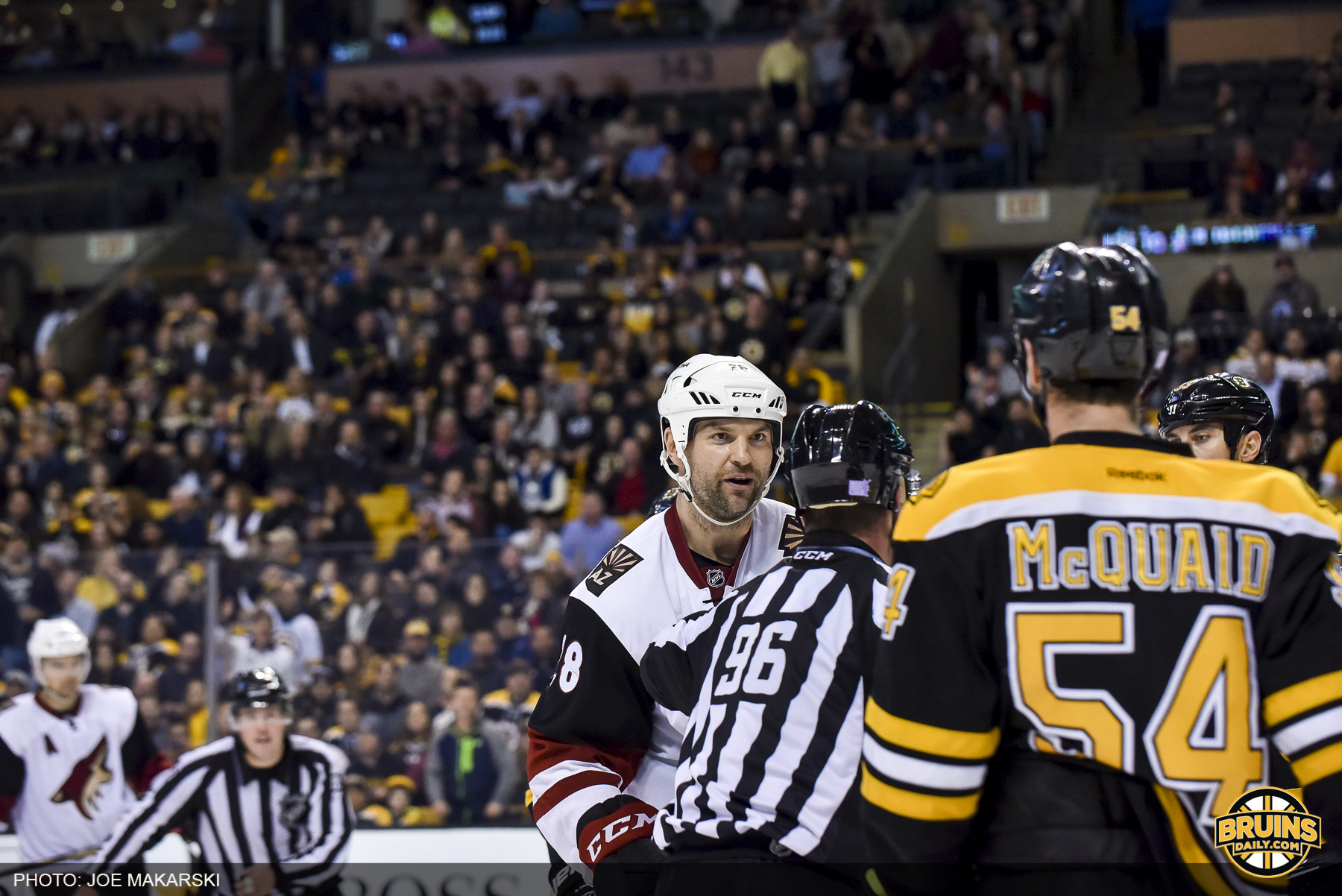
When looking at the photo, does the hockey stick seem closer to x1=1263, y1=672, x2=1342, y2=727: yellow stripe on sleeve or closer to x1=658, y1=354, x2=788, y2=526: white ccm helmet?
x1=658, y1=354, x2=788, y2=526: white ccm helmet

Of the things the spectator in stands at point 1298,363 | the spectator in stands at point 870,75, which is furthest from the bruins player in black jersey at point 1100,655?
the spectator in stands at point 870,75

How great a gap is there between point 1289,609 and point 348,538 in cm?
940

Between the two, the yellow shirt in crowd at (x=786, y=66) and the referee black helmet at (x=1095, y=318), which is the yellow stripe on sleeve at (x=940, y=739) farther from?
the yellow shirt in crowd at (x=786, y=66)

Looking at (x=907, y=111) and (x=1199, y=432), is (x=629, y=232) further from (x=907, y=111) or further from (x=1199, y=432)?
(x=1199, y=432)

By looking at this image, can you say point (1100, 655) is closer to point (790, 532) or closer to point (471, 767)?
point (790, 532)

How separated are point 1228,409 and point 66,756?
4.80 meters

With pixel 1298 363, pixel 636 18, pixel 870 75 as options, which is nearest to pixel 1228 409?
pixel 1298 363

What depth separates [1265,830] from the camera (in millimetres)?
2371

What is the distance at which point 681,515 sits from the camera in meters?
3.98

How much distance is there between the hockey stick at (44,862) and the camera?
617cm

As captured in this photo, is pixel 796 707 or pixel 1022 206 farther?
pixel 1022 206

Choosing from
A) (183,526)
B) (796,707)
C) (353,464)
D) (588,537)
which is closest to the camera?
(796,707)

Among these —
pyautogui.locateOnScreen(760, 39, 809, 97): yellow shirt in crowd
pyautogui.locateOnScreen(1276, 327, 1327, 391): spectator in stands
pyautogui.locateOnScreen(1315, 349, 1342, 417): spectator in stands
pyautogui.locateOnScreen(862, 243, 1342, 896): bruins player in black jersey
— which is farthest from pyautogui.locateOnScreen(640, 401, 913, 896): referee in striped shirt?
pyautogui.locateOnScreen(760, 39, 809, 97): yellow shirt in crowd

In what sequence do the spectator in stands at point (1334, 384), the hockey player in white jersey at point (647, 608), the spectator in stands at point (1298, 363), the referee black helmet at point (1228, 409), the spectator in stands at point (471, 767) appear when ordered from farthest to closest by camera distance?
the spectator in stands at point (1298, 363)
the spectator in stands at point (1334, 384)
the spectator in stands at point (471, 767)
the referee black helmet at point (1228, 409)
the hockey player in white jersey at point (647, 608)
